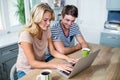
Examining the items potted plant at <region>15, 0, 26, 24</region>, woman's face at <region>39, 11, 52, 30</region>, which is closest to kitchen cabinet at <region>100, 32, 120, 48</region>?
potted plant at <region>15, 0, 26, 24</region>

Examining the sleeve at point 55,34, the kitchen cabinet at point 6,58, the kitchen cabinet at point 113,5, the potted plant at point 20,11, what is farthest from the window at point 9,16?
the kitchen cabinet at point 113,5

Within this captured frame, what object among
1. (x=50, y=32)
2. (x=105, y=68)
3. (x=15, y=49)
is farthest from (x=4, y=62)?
(x=105, y=68)

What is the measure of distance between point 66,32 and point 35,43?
0.51 metres

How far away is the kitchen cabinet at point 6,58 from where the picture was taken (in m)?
2.27

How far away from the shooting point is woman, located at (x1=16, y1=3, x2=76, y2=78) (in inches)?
56.4

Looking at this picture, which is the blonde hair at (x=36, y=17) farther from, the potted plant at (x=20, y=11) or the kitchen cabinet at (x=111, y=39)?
the kitchen cabinet at (x=111, y=39)

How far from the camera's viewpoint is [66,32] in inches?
78.7

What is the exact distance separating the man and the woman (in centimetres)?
13

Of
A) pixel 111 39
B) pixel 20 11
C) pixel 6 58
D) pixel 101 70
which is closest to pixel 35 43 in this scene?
pixel 101 70

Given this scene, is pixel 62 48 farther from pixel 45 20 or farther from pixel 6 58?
pixel 6 58

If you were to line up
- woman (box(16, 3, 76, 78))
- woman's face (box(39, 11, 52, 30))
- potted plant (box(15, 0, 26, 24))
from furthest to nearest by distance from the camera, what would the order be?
potted plant (box(15, 0, 26, 24)) < woman's face (box(39, 11, 52, 30)) < woman (box(16, 3, 76, 78))

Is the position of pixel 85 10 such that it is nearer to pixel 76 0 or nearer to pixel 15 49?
pixel 76 0

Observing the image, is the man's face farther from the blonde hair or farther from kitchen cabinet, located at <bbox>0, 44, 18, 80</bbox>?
kitchen cabinet, located at <bbox>0, 44, 18, 80</bbox>

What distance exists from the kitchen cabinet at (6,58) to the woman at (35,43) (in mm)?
756
